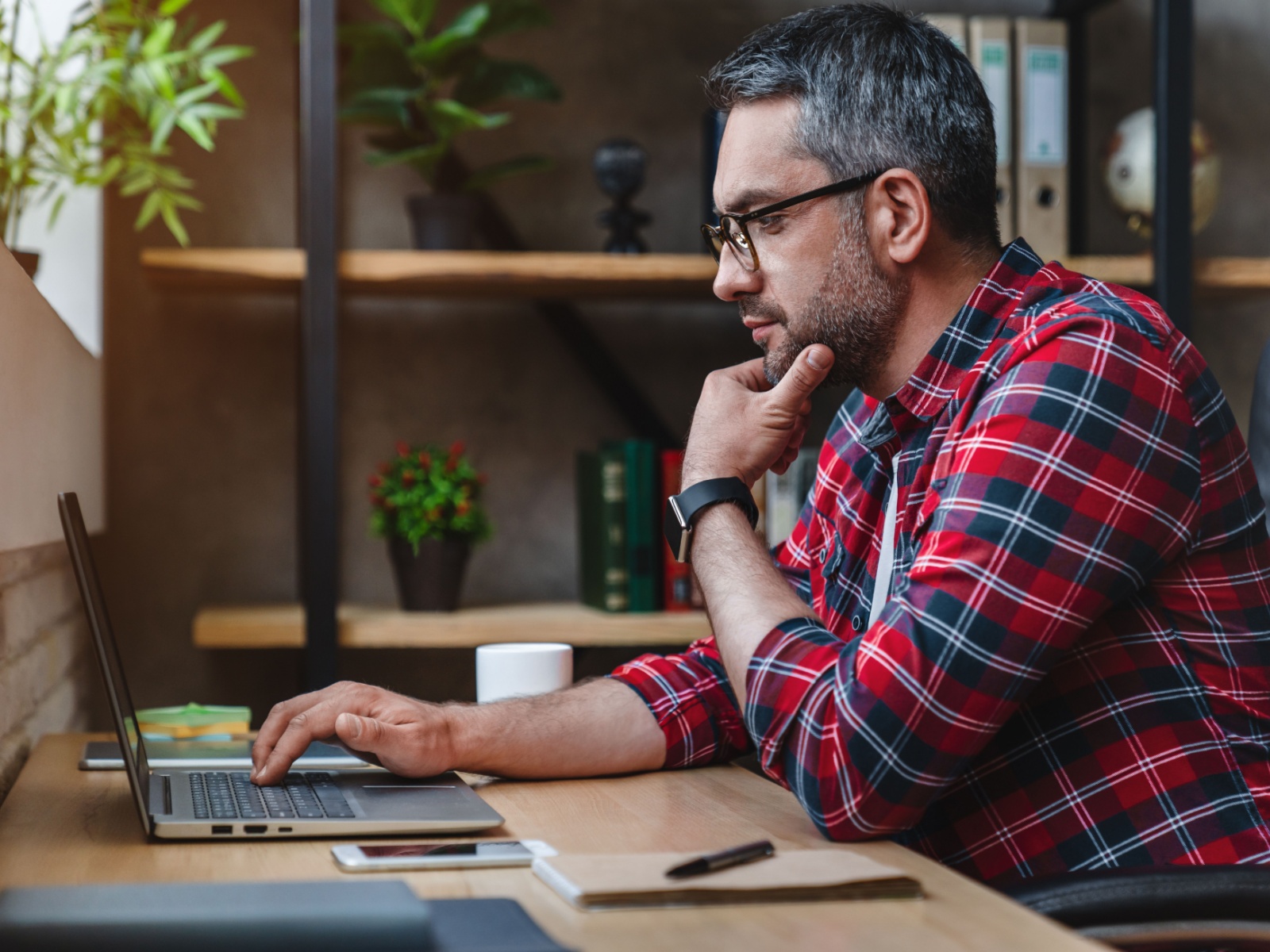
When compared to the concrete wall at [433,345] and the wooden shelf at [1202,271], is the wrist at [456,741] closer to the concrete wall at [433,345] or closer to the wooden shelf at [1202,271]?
the concrete wall at [433,345]

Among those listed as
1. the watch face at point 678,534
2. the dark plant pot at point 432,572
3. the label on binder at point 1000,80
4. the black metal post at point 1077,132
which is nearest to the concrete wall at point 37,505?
the dark plant pot at point 432,572

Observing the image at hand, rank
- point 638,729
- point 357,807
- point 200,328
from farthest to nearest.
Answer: point 200,328 → point 638,729 → point 357,807

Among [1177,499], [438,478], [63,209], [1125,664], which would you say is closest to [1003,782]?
[1125,664]

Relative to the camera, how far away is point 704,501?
1113 mm

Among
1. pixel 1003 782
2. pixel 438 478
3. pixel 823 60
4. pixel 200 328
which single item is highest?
pixel 823 60

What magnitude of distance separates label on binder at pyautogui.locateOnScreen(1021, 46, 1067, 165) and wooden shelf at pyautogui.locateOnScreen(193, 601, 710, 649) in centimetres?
94

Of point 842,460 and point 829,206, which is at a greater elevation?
point 829,206

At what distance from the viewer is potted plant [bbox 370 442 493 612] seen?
79.5 inches

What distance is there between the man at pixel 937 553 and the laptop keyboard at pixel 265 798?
0.11 feet

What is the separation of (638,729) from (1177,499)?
19.4 inches

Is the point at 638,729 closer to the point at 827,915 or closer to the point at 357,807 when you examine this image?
the point at 357,807

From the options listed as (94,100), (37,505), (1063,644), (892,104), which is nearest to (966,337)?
(892,104)

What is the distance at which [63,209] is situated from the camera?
199 centimetres

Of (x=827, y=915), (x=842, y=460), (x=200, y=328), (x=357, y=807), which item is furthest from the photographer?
(x=200, y=328)
